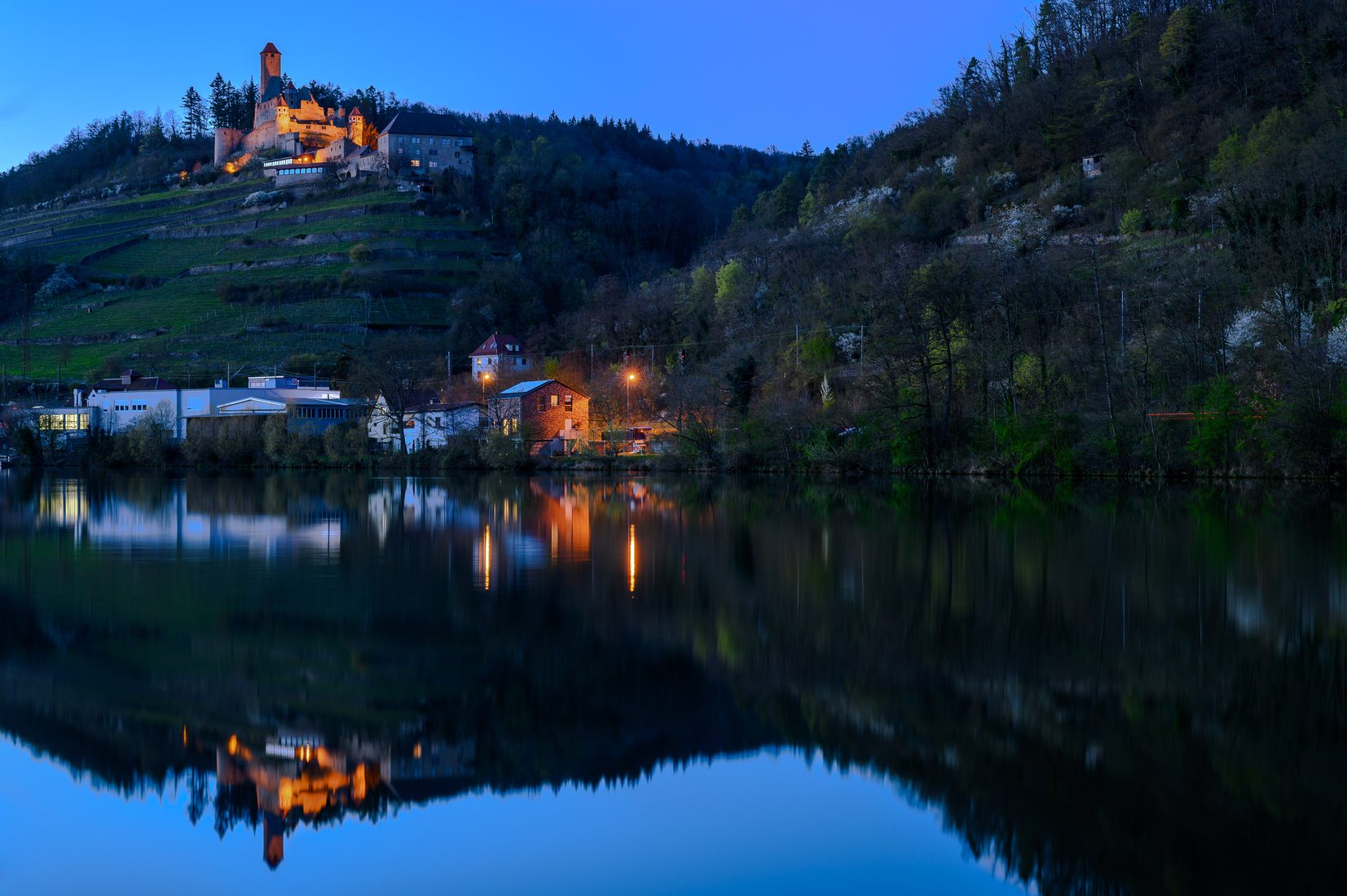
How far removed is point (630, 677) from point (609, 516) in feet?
68.4

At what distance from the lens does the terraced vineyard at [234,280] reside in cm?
10231

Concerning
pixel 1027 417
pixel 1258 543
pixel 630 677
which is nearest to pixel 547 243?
pixel 1027 417

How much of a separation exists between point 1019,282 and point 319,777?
172 feet

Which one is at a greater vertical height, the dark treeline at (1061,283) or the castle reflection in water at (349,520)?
the dark treeline at (1061,283)

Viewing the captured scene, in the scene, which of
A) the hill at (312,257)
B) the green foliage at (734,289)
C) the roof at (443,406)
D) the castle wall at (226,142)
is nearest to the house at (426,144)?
the hill at (312,257)

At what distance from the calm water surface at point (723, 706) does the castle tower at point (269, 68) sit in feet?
550

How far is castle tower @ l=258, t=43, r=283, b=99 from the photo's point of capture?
172625 millimetres

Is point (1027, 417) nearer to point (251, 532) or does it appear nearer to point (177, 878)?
point (251, 532)

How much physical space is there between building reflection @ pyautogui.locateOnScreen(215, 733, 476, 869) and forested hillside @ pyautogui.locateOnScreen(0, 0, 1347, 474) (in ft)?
124

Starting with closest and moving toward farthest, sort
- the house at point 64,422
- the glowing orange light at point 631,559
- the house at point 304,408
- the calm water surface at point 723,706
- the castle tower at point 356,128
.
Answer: the calm water surface at point 723,706
the glowing orange light at point 631,559
the house at point 304,408
the house at point 64,422
the castle tower at point 356,128

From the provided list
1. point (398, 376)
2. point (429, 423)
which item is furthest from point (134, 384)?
point (429, 423)

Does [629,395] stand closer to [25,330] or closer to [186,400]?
[186,400]

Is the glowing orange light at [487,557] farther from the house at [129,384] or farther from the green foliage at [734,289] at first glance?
the house at [129,384]

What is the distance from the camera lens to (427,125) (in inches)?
5837
